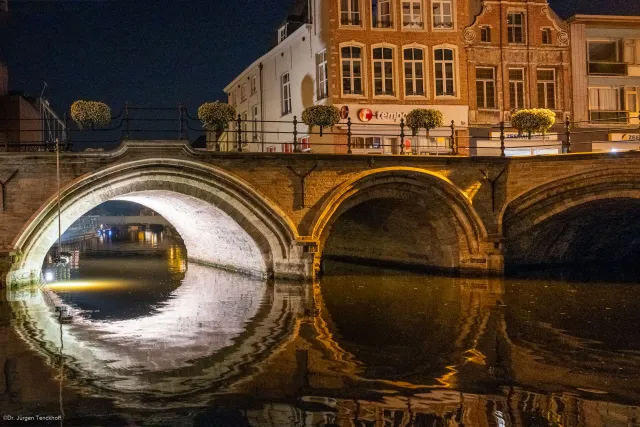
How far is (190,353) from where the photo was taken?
12289 mm

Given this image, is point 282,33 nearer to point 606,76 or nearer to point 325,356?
point 606,76

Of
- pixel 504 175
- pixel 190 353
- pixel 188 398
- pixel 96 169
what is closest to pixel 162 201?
pixel 96 169

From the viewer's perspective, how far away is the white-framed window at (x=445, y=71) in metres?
30.8

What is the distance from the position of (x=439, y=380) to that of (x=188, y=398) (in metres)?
3.46

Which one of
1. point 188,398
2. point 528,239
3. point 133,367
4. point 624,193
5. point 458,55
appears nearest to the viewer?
point 188,398

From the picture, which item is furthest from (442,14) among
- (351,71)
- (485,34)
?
(351,71)

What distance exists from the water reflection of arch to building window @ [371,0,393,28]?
14.3 metres

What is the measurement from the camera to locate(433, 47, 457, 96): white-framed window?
→ 30.8 meters

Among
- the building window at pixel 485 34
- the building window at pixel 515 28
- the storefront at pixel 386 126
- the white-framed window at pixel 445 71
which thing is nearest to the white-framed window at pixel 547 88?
the building window at pixel 515 28

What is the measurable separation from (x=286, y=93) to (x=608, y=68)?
1519 centimetres

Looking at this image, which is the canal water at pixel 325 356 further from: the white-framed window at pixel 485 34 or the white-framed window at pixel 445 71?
the white-framed window at pixel 485 34

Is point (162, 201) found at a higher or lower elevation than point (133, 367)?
higher

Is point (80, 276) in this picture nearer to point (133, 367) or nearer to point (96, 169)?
point (96, 169)

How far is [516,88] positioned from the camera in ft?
106
